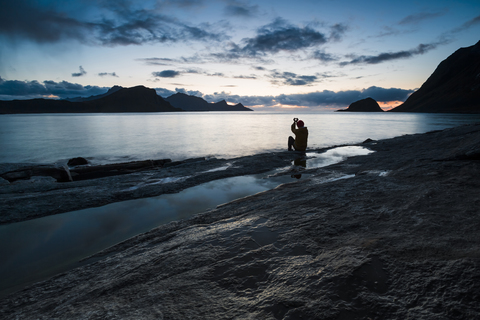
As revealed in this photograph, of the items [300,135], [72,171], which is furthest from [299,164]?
[72,171]

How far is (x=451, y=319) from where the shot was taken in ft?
4.90

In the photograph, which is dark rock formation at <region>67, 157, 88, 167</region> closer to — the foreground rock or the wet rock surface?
the foreground rock

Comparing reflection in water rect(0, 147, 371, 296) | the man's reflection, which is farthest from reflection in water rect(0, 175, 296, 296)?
the man's reflection

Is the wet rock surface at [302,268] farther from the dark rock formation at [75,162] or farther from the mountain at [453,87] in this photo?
the mountain at [453,87]

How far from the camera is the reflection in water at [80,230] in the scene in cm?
388

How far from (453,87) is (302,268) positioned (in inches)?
8289

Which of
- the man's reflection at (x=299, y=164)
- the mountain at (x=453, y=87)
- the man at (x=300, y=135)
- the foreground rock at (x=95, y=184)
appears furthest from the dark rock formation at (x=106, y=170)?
the mountain at (x=453, y=87)

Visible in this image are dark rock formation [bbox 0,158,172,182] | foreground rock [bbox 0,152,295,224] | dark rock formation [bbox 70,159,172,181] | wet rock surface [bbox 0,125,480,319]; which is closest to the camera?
wet rock surface [bbox 0,125,480,319]

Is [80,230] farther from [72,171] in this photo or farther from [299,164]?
[299,164]

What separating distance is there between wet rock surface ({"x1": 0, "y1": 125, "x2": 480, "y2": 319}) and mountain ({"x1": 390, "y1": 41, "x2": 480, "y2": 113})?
167665 mm

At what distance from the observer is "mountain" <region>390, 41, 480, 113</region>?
131 metres

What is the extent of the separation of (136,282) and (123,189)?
5425 millimetres

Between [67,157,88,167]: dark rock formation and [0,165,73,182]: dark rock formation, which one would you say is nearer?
[0,165,73,182]: dark rock formation

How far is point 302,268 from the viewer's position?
7.82ft
